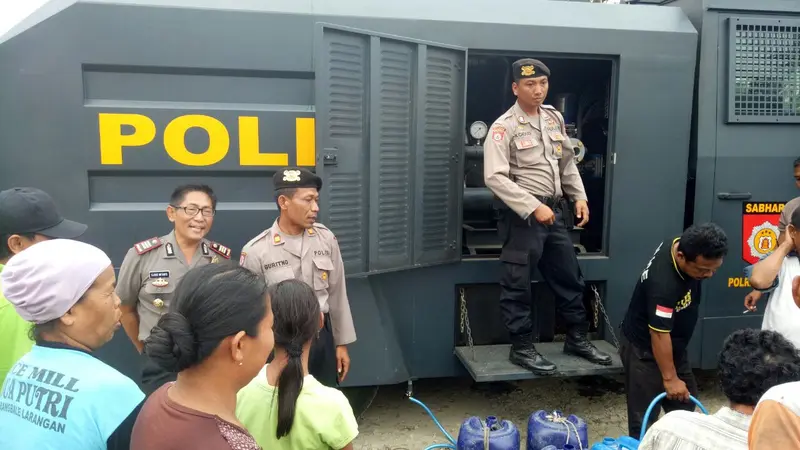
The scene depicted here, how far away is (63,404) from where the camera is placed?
113 cm

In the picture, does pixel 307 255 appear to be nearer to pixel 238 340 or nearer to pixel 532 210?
pixel 532 210

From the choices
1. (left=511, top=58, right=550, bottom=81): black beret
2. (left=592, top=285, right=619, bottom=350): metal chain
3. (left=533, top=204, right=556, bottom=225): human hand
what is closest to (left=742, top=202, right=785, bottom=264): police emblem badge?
(left=592, top=285, right=619, bottom=350): metal chain

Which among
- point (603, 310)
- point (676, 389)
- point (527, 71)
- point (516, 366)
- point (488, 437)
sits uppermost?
point (527, 71)

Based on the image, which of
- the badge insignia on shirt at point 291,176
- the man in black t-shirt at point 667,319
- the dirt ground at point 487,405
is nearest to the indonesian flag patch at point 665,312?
the man in black t-shirt at point 667,319

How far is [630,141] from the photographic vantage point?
A: 3174 millimetres

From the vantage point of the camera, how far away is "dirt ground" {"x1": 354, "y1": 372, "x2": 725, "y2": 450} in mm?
3098

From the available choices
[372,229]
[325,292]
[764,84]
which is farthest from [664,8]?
[325,292]

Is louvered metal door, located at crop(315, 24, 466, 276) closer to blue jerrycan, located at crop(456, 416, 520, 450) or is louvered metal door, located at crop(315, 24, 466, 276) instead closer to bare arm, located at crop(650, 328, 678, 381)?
blue jerrycan, located at crop(456, 416, 520, 450)

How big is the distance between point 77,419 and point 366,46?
78.6 inches

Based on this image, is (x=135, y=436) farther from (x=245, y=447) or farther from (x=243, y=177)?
(x=243, y=177)

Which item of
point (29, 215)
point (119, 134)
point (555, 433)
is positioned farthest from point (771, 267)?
point (119, 134)

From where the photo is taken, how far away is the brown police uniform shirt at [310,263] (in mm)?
2367

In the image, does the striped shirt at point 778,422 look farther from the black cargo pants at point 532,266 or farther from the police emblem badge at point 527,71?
the police emblem badge at point 527,71

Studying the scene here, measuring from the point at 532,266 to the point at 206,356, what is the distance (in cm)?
212
